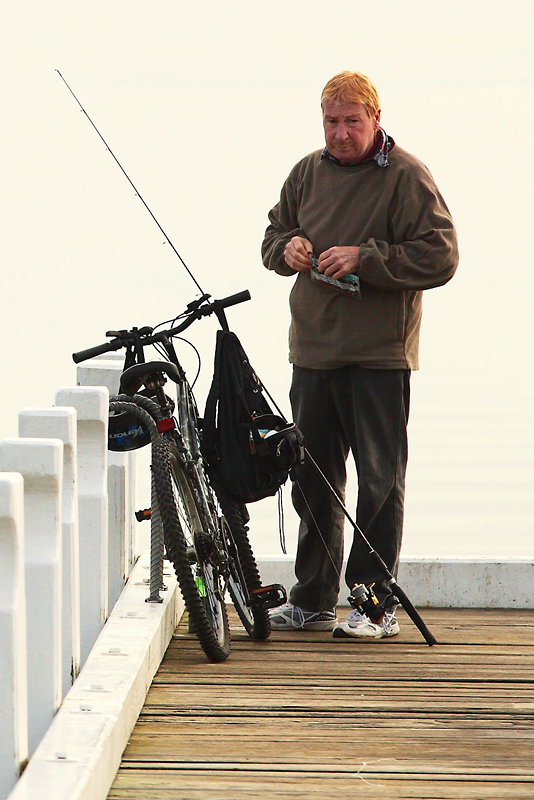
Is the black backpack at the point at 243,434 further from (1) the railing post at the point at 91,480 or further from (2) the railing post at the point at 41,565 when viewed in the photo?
(2) the railing post at the point at 41,565

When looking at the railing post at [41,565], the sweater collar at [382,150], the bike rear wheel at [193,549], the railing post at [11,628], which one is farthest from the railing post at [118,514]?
the railing post at [11,628]

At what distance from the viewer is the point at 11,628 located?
8.39ft

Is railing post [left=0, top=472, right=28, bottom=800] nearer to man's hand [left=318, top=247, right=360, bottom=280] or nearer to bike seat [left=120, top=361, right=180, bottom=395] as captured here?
bike seat [left=120, top=361, right=180, bottom=395]

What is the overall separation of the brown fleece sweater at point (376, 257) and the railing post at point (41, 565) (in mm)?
1486

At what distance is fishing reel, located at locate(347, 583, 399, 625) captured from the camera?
415 centimetres

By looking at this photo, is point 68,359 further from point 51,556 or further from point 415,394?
point 51,556

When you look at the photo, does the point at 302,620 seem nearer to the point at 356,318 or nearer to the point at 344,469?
the point at 344,469

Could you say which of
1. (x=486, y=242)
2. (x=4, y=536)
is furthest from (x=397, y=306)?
(x=486, y=242)

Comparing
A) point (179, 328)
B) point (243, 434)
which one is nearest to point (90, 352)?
point (179, 328)

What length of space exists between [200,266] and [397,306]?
16.3 meters

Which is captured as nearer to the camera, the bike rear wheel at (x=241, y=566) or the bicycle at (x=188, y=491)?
the bicycle at (x=188, y=491)

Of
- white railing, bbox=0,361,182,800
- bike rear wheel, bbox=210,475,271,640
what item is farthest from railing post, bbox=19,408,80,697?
bike rear wheel, bbox=210,475,271,640

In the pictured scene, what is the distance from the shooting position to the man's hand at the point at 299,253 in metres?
4.23

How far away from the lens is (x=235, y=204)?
2678 cm
